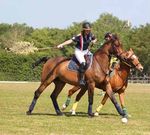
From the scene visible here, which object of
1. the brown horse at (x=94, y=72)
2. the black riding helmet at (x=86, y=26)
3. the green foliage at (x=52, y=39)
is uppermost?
the black riding helmet at (x=86, y=26)

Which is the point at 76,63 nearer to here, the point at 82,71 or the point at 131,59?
the point at 82,71

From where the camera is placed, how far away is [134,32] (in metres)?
97.2

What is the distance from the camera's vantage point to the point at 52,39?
121m

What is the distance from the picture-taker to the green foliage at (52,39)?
242ft

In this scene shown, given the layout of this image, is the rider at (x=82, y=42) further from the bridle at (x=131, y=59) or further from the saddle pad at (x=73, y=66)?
the bridle at (x=131, y=59)

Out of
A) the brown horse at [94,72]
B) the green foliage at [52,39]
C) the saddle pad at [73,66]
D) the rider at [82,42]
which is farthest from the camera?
the green foliage at [52,39]

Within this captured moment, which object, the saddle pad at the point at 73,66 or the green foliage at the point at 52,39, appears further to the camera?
the green foliage at the point at 52,39

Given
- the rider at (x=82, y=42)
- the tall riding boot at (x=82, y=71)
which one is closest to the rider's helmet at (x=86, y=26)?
the rider at (x=82, y=42)

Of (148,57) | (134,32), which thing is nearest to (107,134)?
(148,57)

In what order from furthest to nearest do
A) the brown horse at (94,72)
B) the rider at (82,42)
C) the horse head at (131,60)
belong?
the horse head at (131,60)
the rider at (82,42)
the brown horse at (94,72)

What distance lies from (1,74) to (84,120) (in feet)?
197

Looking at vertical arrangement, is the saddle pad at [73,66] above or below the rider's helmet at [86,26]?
below

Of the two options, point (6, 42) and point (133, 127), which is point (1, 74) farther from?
point (133, 127)

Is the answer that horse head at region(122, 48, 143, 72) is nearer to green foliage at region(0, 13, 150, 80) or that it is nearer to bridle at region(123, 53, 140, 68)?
bridle at region(123, 53, 140, 68)
